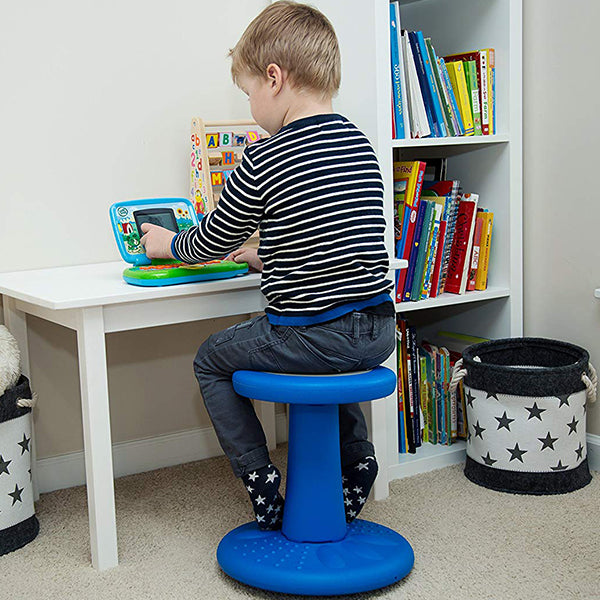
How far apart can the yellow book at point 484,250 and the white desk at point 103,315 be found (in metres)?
0.70

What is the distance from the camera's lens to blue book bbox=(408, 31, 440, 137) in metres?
1.98

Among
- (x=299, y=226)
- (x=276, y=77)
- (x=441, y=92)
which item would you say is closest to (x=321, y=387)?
(x=299, y=226)

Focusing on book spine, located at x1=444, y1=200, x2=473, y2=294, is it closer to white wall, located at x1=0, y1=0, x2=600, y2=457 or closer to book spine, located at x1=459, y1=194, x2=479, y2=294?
book spine, located at x1=459, y1=194, x2=479, y2=294

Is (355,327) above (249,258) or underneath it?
Answer: underneath

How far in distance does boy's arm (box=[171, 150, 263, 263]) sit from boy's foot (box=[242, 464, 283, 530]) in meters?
0.40

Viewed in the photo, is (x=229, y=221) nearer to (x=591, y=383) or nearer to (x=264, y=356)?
(x=264, y=356)

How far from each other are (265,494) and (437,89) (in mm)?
1051

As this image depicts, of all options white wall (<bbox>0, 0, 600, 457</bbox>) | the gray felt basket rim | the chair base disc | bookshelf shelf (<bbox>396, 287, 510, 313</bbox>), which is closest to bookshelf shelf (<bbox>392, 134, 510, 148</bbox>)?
white wall (<bbox>0, 0, 600, 457</bbox>)

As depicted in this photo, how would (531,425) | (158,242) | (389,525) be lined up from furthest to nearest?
(531,425), (389,525), (158,242)

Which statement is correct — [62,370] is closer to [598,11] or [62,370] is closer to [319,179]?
[319,179]

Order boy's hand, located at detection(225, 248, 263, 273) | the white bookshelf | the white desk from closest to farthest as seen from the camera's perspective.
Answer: the white desk < boy's hand, located at detection(225, 248, 263, 273) < the white bookshelf

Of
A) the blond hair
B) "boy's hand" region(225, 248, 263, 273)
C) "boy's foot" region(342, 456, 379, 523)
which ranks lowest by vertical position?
"boy's foot" region(342, 456, 379, 523)

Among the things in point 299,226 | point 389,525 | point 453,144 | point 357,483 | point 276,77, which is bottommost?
point 389,525

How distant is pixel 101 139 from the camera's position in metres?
1.97
